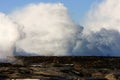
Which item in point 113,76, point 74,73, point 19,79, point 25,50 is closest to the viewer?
point 19,79

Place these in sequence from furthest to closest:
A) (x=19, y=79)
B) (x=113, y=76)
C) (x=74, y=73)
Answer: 1. (x=74, y=73)
2. (x=113, y=76)
3. (x=19, y=79)

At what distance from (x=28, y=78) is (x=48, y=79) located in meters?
1.98

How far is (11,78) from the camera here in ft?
130

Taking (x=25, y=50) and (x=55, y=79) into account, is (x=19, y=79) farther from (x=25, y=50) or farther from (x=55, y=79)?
(x=25, y=50)

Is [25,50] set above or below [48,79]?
above

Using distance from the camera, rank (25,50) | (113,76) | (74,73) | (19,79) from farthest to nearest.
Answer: (25,50), (74,73), (113,76), (19,79)

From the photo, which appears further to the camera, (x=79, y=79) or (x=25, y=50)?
(x=25, y=50)

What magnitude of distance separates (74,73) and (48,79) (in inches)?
338

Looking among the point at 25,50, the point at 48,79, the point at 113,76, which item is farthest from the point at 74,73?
the point at 25,50

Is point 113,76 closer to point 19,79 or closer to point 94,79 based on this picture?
point 94,79

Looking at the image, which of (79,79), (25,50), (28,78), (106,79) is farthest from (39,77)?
(25,50)

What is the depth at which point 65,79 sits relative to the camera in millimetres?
39938

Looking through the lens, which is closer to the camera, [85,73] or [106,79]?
[106,79]

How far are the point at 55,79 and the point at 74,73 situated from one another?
→ 26.5ft
